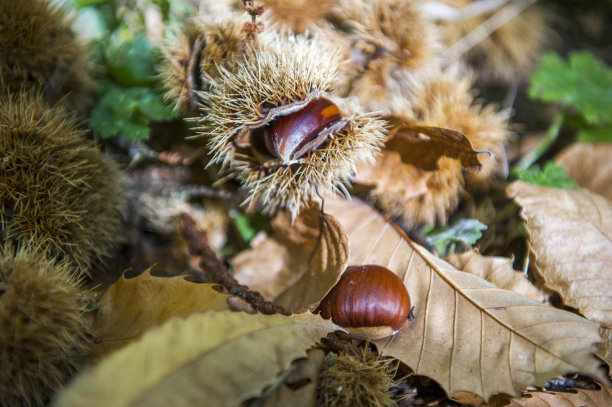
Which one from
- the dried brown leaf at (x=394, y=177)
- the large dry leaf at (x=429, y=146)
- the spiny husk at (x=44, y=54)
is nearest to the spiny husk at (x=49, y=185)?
the spiny husk at (x=44, y=54)

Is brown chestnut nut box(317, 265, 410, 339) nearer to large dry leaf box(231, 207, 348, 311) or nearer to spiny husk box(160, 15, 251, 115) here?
large dry leaf box(231, 207, 348, 311)

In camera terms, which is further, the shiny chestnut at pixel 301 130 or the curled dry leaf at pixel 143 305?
the shiny chestnut at pixel 301 130

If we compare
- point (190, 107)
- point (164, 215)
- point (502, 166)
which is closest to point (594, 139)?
point (502, 166)

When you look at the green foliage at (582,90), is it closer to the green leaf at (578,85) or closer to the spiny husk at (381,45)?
the green leaf at (578,85)

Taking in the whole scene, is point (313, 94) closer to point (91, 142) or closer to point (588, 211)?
point (91, 142)

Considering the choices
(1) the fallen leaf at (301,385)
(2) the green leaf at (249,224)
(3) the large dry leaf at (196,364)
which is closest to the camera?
(3) the large dry leaf at (196,364)

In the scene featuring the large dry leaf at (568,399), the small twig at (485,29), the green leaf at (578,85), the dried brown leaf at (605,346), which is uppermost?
the small twig at (485,29)

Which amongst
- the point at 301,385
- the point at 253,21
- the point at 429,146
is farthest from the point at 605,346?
the point at 253,21
